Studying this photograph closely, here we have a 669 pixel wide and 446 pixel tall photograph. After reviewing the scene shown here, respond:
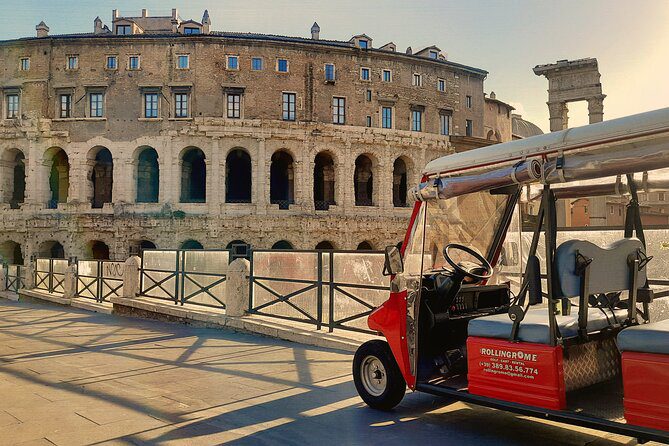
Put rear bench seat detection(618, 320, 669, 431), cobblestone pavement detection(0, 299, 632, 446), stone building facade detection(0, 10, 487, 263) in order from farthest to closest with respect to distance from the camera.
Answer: stone building facade detection(0, 10, 487, 263)
cobblestone pavement detection(0, 299, 632, 446)
rear bench seat detection(618, 320, 669, 431)

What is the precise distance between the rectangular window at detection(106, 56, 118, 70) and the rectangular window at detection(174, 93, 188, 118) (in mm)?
4331

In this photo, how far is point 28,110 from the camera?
35594 mm

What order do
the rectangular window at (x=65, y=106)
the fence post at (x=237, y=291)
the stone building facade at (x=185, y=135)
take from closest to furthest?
the fence post at (x=237, y=291), the stone building facade at (x=185, y=135), the rectangular window at (x=65, y=106)

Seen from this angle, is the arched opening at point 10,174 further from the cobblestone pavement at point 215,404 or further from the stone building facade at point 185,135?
the cobblestone pavement at point 215,404

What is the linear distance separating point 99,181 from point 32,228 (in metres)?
5.40

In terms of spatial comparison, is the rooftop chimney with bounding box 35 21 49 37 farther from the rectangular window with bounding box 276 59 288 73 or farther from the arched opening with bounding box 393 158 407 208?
the arched opening with bounding box 393 158 407 208

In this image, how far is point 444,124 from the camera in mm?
39781

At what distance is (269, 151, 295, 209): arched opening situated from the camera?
37.3 m

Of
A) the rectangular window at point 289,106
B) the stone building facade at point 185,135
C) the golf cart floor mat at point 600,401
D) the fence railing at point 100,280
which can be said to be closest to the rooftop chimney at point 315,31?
the stone building facade at point 185,135

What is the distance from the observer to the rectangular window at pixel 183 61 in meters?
34.8

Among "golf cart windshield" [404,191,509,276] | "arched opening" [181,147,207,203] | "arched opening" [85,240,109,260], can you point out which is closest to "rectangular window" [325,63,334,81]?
"arched opening" [181,147,207,203]

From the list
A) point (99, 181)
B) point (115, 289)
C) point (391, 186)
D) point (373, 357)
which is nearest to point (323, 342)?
point (373, 357)

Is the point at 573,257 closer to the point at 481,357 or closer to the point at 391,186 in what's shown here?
the point at 481,357

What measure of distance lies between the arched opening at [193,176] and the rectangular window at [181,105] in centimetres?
224
